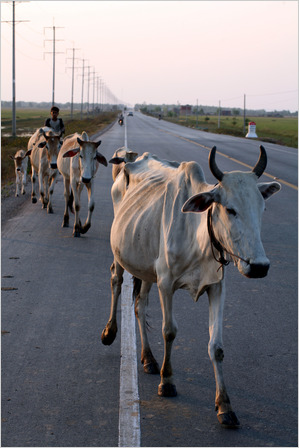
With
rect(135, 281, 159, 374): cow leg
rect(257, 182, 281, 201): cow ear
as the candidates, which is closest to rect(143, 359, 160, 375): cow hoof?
rect(135, 281, 159, 374): cow leg

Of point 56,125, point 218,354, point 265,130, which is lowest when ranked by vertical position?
point 218,354

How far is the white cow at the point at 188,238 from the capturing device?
453 cm

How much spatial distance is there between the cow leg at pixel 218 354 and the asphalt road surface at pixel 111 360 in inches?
3.7

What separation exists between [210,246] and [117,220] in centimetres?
159

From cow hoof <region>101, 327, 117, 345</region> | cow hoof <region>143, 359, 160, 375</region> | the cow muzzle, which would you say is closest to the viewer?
the cow muzzle

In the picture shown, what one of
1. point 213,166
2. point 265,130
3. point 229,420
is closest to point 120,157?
point 213,166

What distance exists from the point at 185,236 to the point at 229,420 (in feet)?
4.69

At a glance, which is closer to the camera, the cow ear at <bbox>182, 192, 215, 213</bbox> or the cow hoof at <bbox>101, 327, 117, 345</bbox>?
the cow ear at <bbox>182, 192, 215, 213</bbox>

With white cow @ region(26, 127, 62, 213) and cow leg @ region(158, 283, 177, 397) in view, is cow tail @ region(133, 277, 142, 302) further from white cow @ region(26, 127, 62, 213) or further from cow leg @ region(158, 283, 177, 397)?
white cow @ region(26, 127, 62, 213)

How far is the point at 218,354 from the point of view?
196 inches

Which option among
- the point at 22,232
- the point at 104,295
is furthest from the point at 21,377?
the point at 22,232

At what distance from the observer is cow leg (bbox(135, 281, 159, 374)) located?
19.0 ft

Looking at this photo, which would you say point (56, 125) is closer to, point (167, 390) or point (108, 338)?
point (108, 338)

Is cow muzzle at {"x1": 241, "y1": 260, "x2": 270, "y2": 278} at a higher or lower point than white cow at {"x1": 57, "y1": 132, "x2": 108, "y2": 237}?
lower
